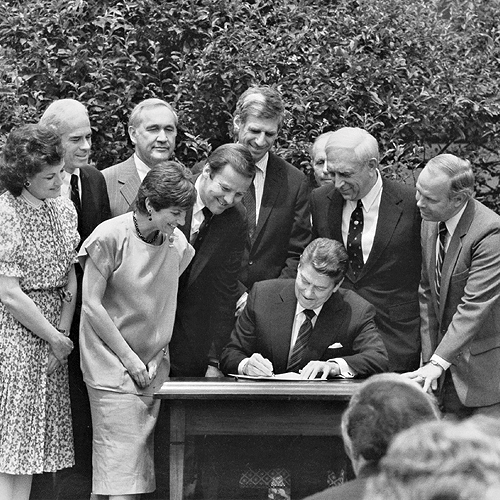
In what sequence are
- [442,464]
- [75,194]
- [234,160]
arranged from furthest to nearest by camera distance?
[75,194] → [234,160] → [442,464]

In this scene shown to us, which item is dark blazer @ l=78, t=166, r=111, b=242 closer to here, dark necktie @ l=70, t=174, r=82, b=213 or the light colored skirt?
dark necktie @ l=70, t=174, r=82, b=213

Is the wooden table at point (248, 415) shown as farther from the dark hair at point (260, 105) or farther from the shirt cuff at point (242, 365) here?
the dark hair at point (260, 105)

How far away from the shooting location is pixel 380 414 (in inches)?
121

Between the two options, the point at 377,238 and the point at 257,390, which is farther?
the point at 377,238

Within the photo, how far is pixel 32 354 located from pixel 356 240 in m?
1.85

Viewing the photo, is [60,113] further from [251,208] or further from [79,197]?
[251,208]

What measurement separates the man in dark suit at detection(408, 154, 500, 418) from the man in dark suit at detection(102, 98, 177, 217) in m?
1.44

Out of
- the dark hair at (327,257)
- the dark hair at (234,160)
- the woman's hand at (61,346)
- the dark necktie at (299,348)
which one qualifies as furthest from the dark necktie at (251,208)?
the woman's hand at (61,346)

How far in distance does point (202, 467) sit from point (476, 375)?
154 cm

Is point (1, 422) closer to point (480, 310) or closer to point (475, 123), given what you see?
point (480, 310)

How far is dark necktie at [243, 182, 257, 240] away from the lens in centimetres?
624

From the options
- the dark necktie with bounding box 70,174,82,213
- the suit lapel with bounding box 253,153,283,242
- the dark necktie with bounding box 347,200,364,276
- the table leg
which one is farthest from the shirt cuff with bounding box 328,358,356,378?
the dark necktie with bounding box 70,174,82,213

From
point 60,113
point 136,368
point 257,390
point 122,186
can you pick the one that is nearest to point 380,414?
point 257,390

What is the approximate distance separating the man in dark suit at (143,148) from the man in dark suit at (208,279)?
39 cm
